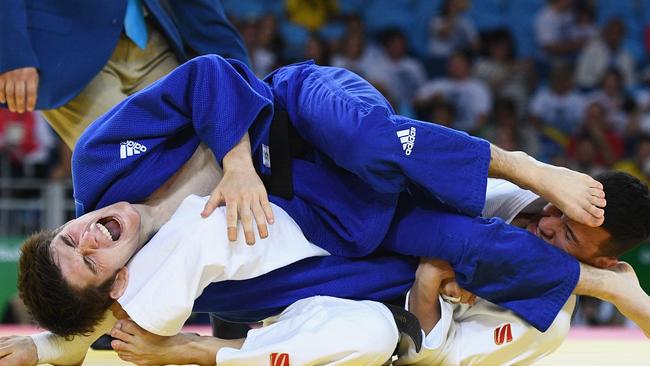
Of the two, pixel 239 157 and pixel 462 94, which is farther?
pixel 462 94

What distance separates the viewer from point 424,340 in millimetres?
2334

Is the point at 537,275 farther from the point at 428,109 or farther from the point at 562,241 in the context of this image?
the point at 428,109

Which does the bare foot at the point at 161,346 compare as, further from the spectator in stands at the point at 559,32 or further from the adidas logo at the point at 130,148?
the spectator in stands at the point at 559,32

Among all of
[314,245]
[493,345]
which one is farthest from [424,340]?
[314,245]

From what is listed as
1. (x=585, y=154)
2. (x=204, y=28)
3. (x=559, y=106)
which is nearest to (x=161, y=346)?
(x=204, y=28)

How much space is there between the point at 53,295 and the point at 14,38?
108cm

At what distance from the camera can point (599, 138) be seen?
273 inches

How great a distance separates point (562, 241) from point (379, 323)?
54 cm

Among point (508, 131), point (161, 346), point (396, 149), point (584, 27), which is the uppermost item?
point (396, 149)

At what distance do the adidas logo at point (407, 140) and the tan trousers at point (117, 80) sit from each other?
127 centimetres

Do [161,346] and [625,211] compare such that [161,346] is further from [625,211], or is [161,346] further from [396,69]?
[396,69]

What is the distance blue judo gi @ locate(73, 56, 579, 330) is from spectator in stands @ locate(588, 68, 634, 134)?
5199 millimetres

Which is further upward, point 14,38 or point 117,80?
point 14,38

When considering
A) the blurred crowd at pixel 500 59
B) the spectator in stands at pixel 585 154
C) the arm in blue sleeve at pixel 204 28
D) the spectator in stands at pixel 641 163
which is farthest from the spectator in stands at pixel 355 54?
the arm in blue sleeve at pixel 204 28
